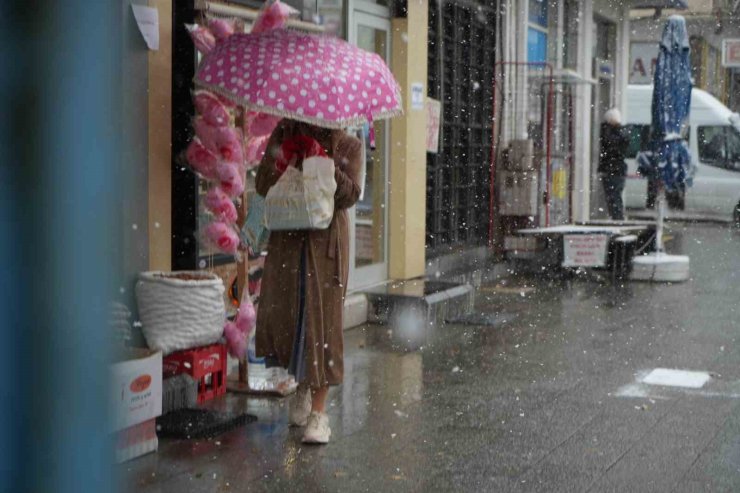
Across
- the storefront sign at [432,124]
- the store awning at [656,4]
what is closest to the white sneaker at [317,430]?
the storefront sign at [432,124]

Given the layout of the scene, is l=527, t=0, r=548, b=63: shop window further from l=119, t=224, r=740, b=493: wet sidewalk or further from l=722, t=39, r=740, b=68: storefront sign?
l=722, t=39, r=740, b=68: storefront sign

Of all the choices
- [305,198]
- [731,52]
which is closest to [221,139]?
[305,198]

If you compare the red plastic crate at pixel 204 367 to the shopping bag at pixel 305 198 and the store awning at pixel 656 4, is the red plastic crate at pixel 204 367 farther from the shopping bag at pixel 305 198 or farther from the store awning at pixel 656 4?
the store awning at pixel 656 4

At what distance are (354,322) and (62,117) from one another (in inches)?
340

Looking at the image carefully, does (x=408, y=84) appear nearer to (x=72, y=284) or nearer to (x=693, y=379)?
(x=693, y=379)

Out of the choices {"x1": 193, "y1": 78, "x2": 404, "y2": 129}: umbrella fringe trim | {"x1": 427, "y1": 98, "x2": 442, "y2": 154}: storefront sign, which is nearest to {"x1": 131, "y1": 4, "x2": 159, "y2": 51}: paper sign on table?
{"x1": 193, "y1": 78, "x2": 404, "y2": 129}: umbrella fringe trim

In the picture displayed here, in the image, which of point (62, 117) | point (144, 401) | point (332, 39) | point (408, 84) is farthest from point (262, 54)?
point (408, 84)

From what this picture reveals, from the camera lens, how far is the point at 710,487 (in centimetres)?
554

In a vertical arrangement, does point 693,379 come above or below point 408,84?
below

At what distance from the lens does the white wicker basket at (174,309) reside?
6875 millimetres

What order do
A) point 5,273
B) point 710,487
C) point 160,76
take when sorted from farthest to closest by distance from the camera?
point 160,76, point 710,487, point 5,273

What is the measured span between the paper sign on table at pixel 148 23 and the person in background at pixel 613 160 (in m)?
12.6

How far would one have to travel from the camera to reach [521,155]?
1616cm

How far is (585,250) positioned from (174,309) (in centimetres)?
858
